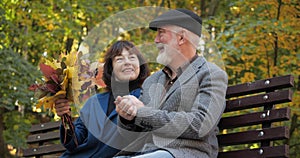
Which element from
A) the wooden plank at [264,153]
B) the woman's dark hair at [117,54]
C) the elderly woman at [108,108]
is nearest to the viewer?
the wooden plank at [264,153]

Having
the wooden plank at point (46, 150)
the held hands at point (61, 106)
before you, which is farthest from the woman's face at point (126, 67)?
the wooden plank at point (46, 150)

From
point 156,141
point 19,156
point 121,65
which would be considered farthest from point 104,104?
point 19,156

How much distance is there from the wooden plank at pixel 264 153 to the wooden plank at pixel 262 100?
317 millimetres

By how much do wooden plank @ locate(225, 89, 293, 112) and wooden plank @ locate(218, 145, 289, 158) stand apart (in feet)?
1.04

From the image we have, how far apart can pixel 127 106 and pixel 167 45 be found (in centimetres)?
51

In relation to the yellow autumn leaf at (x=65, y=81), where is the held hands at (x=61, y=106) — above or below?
below

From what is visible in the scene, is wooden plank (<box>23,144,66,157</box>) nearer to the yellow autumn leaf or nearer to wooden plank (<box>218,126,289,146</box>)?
the yellow autumn leaf

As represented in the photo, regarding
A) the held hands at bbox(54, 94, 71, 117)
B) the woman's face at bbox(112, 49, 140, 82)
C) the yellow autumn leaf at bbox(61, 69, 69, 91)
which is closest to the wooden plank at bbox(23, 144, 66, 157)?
the woman's face at bbox(112, 49, 140, 82)

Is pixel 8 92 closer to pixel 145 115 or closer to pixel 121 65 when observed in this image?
pixel 121 65

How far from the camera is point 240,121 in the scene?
3.99 meters

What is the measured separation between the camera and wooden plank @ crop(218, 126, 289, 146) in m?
3.65

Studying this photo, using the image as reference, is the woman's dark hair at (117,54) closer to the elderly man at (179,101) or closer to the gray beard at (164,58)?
the elderly man at (179,101)

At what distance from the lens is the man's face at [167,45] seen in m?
3.61

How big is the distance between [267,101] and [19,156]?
24.2 feet
